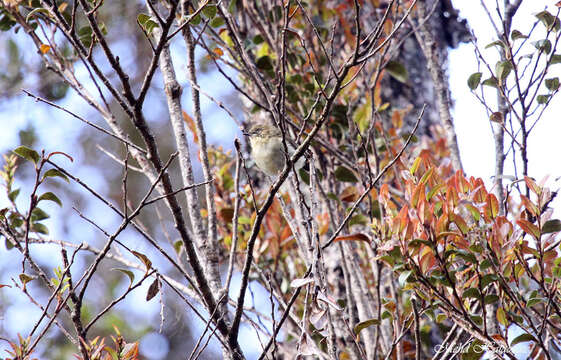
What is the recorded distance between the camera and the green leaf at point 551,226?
1589 millimetres

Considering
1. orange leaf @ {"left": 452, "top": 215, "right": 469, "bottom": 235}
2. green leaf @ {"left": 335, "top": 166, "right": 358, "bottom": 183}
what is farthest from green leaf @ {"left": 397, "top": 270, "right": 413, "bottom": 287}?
green leaf @ {"left": 335, "top": 166, "right": 358, "bottom": 183}

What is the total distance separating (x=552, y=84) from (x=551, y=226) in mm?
681

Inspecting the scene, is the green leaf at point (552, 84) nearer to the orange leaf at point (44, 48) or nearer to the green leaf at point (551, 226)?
the green leaf at point (551, 226)

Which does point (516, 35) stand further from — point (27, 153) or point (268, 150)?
point (27, 153)

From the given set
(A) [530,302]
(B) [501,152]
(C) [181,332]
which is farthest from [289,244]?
(C) [181,332]

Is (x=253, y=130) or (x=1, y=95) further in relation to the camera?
(x=1, y=95)

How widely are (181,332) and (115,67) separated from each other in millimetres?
4341

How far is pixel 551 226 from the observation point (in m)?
1.60

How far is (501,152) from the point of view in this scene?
2176 mm

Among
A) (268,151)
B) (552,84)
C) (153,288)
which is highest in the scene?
(268,151)

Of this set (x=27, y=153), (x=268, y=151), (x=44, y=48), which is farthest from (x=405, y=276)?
(x=268, y=151)

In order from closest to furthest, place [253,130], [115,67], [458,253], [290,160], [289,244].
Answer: [115,67] < [290,160] < [458,253] < [289,244] < [253,130]

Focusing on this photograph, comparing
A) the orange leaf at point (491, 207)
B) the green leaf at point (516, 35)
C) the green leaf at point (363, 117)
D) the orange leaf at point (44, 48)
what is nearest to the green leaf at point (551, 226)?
the orange leaf at point (491, 207)

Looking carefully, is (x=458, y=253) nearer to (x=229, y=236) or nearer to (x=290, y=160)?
(x=290, y=160)
